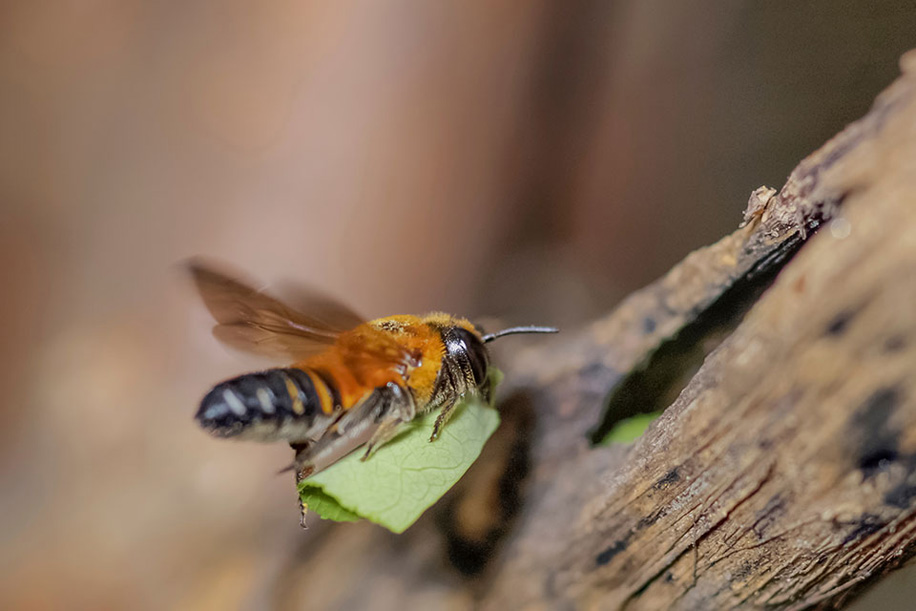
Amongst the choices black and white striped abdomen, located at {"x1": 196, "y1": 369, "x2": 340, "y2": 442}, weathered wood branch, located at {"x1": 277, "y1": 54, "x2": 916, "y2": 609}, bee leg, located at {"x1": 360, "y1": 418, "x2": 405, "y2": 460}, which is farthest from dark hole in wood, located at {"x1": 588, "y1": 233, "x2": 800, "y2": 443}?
black and white striped abdomen, located at {"x1": 196, "y1": 369, "x2": 340, "y2": 442}

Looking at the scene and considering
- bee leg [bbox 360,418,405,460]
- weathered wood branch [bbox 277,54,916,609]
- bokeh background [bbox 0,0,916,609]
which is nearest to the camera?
weathered wood branch [bbox 277,54,916,609]

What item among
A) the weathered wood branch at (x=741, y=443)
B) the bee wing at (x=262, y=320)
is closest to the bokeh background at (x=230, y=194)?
the weathered wood branch at (x=741, y=443)

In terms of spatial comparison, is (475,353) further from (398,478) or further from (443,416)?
(398,478)

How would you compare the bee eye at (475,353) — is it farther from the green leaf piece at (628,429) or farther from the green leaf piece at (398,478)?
the green leaf piece at (628,429)

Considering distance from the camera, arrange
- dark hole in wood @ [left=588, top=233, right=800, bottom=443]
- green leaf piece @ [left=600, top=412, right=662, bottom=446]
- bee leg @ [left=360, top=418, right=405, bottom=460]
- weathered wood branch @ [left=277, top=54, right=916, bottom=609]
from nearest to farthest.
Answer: weathered wood branch @ [left=277, top=54, right=916, bottom=609] < dark hole in wood @ [left=588, top=233, right=800, bottom=443] < bee leg @ [left=360, top=418, right=405, bottom=460] < green leaf piece @ [left=600, top=412, right=662, bottom=446]

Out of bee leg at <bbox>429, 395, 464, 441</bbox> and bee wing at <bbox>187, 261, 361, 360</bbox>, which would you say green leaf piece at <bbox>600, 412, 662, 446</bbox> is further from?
bee wing at <bbox>187, 261, 361, 360</bbox>

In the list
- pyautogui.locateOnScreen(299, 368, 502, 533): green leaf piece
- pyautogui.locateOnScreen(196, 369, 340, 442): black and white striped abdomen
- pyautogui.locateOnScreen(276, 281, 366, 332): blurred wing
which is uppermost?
pyautogui.locateOnScreen(276, 281, 366, 332): blurred wing
